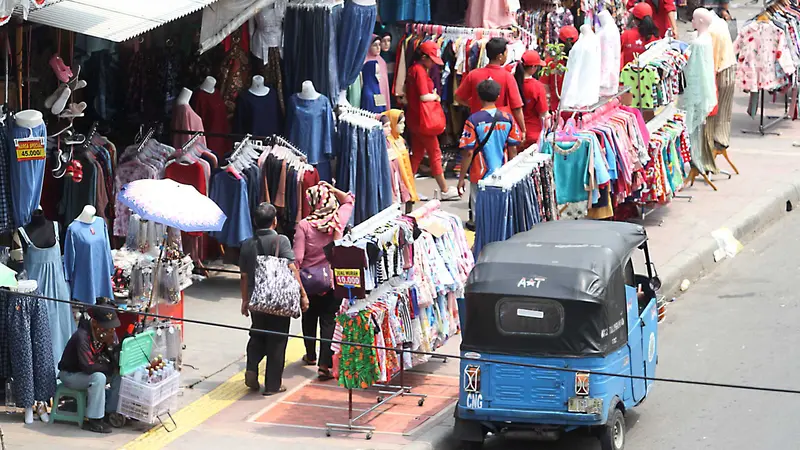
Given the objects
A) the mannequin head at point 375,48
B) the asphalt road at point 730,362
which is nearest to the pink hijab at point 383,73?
the mannequin head at point 375,48

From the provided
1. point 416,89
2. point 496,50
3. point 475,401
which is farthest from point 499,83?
point 475,401

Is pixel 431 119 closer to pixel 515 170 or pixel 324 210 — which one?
pixel 515 170

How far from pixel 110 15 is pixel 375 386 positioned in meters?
3.87

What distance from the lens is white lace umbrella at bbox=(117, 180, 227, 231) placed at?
12016mm

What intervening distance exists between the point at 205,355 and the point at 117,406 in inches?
72.4

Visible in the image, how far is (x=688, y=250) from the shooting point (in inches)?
674

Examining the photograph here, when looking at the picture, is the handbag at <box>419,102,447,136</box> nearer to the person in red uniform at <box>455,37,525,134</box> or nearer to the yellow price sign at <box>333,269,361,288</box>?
the person in red uniform at <box>455,37,525,134</box>

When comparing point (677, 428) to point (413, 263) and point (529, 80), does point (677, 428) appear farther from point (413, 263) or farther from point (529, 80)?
point (529, 80)

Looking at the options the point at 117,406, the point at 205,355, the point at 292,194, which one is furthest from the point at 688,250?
the point at 117,406

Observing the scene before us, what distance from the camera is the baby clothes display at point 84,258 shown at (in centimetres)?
1249

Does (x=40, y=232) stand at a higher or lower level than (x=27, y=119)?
lower

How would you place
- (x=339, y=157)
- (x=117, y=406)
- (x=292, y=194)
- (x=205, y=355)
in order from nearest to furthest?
1. (x=117, y=406)
2. (x=205, y=355)
3. (x=292, y=194)
4. (x=339, y=157)

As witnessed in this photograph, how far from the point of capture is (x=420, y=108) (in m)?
18.3

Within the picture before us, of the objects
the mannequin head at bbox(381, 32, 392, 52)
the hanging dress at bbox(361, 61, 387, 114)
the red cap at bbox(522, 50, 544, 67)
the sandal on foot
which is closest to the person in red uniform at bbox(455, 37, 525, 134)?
the red cap at bbox(522, 50, 544, 67)
